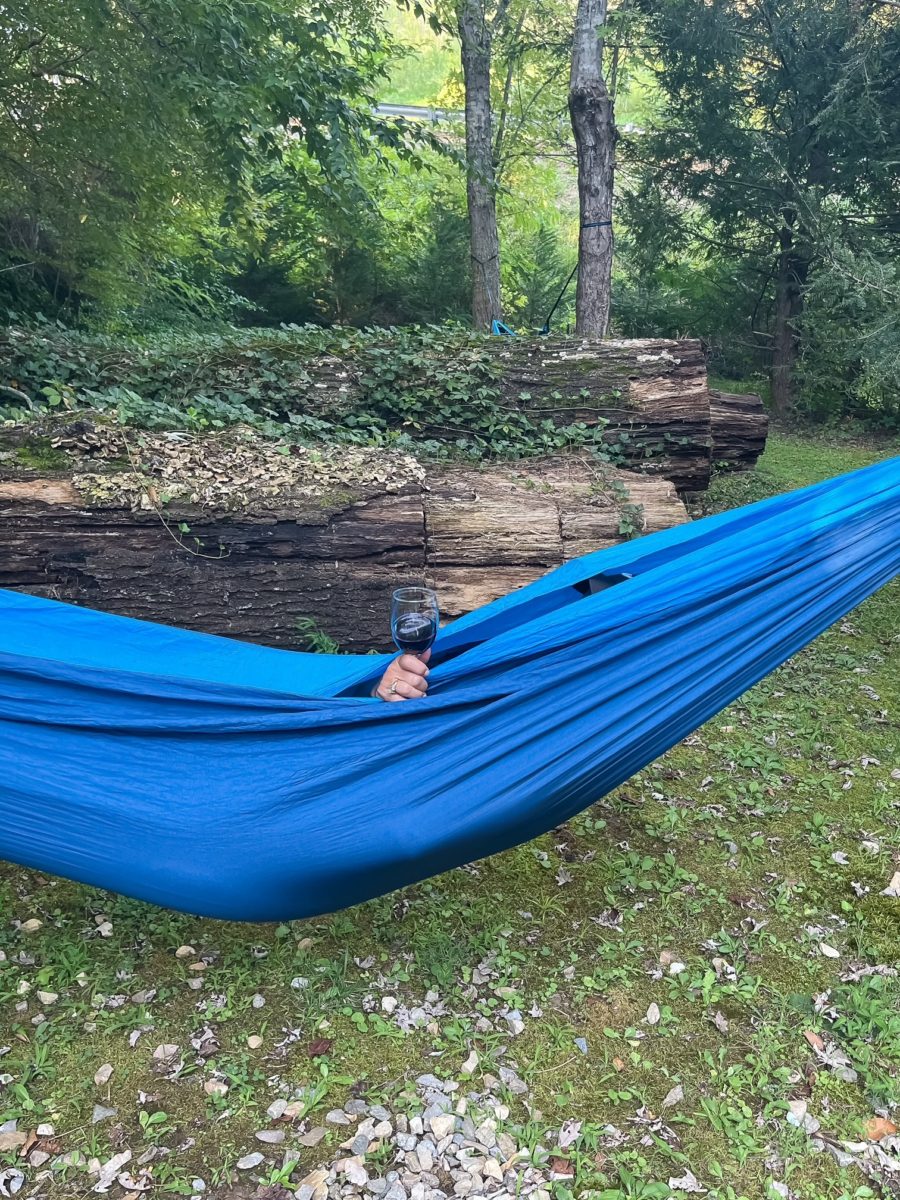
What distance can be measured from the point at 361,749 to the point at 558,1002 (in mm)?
740

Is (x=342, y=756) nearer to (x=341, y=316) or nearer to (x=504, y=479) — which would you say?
(x=504, y=479)

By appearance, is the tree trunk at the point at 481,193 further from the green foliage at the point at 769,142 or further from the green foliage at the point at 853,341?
the green foliage at the point at 853,341

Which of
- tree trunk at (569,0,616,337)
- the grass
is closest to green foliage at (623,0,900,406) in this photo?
tree trunk at (569,0,616,337)

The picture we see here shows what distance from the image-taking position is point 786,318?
308 inches

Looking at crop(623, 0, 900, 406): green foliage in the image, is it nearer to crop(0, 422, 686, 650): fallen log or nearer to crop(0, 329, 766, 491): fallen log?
crop(0, 329, 766, 491): fallen log

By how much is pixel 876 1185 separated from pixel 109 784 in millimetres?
1478

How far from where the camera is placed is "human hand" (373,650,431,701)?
1619 millimetres

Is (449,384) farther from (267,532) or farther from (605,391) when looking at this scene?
(267,532)

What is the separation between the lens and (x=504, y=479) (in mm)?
3102

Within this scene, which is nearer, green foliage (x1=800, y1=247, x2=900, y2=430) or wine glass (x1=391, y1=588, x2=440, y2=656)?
wine glass (x1=391, y1=588, x2=440, y2=656)

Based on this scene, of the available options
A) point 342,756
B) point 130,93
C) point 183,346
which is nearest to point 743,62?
point 130,93

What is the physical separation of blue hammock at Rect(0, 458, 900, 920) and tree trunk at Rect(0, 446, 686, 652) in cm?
91

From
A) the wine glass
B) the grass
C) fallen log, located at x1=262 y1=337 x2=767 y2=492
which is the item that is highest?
fallen log, located at x1=262 y1=337 x2=767 y2=492

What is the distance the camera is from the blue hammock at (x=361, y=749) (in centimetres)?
142
